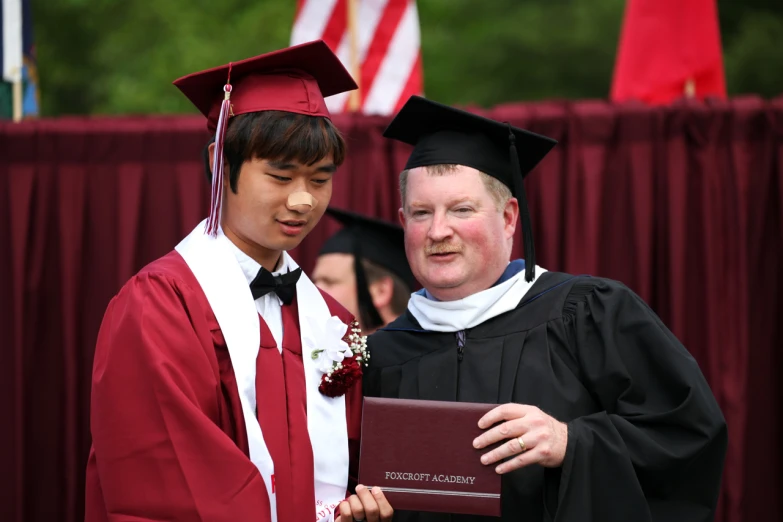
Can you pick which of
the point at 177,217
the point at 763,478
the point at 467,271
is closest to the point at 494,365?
the point at 467,271

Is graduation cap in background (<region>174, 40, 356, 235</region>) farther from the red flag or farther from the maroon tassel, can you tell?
the red flag

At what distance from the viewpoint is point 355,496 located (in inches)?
110

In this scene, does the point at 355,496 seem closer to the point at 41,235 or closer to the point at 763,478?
the point at 763,478

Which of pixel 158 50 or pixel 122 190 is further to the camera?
pixel 158 50

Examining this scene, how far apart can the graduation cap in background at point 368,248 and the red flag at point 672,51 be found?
2.35m

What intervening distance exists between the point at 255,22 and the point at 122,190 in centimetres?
654

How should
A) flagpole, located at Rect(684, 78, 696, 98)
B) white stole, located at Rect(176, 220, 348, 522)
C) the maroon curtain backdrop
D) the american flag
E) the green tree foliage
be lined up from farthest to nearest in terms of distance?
the green tree foliage
the american flag
flagpole, located at Rect(684, 78, 696, 98)
the maroon curtain backdrop
white stole, located at Rect(176, 220, 348, 522)

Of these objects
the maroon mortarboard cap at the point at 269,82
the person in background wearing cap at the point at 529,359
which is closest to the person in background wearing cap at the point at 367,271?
the person in background wearing cap at the point at 529,359

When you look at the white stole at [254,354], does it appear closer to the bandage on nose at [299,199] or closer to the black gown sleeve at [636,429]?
the bandage on nose at [299,199]

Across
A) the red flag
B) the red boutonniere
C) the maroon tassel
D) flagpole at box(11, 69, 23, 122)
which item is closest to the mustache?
the red boutonniere

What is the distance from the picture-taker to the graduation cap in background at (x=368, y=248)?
185 inches

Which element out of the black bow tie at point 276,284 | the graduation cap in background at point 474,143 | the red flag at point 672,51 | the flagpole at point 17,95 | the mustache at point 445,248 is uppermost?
the red flag at point 672,51

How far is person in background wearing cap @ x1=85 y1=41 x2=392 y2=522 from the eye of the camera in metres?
2.51

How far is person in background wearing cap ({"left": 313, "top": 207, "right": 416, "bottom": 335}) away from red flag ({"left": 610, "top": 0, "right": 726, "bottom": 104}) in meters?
2.37
